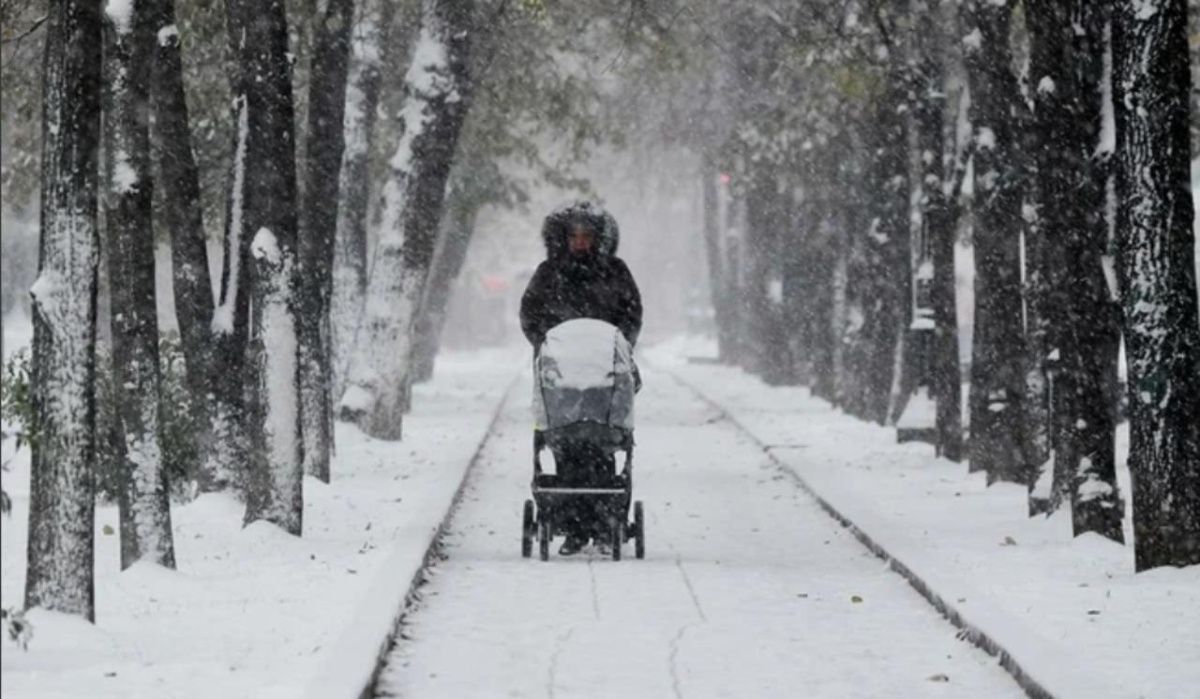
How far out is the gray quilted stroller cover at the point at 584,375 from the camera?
45.9ft

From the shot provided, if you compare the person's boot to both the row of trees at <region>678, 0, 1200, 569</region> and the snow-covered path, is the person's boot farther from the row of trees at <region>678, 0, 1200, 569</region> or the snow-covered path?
the row of trees at <region>678, 0, 1200, 569</region>

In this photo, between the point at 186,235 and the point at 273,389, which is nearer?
the point at 273,389

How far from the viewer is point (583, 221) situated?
14.7 meters

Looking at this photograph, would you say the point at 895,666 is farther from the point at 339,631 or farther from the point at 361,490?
the point at 361,490

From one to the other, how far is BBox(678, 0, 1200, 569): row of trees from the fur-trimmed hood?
3.11m

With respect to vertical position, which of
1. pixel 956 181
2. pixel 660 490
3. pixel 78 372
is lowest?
pixel 660 490

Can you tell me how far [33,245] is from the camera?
63.4m

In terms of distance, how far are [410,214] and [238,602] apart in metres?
14.7

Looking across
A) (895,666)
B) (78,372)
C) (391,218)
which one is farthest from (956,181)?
(78,372)

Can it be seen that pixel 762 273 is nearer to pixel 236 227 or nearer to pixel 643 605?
pixel 236 227

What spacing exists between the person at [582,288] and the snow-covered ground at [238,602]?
125 centimetres

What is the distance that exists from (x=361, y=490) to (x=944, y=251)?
786cm

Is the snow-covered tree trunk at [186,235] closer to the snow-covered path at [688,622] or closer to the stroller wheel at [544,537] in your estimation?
the snow-covered path at [688,622]

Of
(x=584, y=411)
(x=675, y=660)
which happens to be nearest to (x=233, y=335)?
(x=584, y=411)
